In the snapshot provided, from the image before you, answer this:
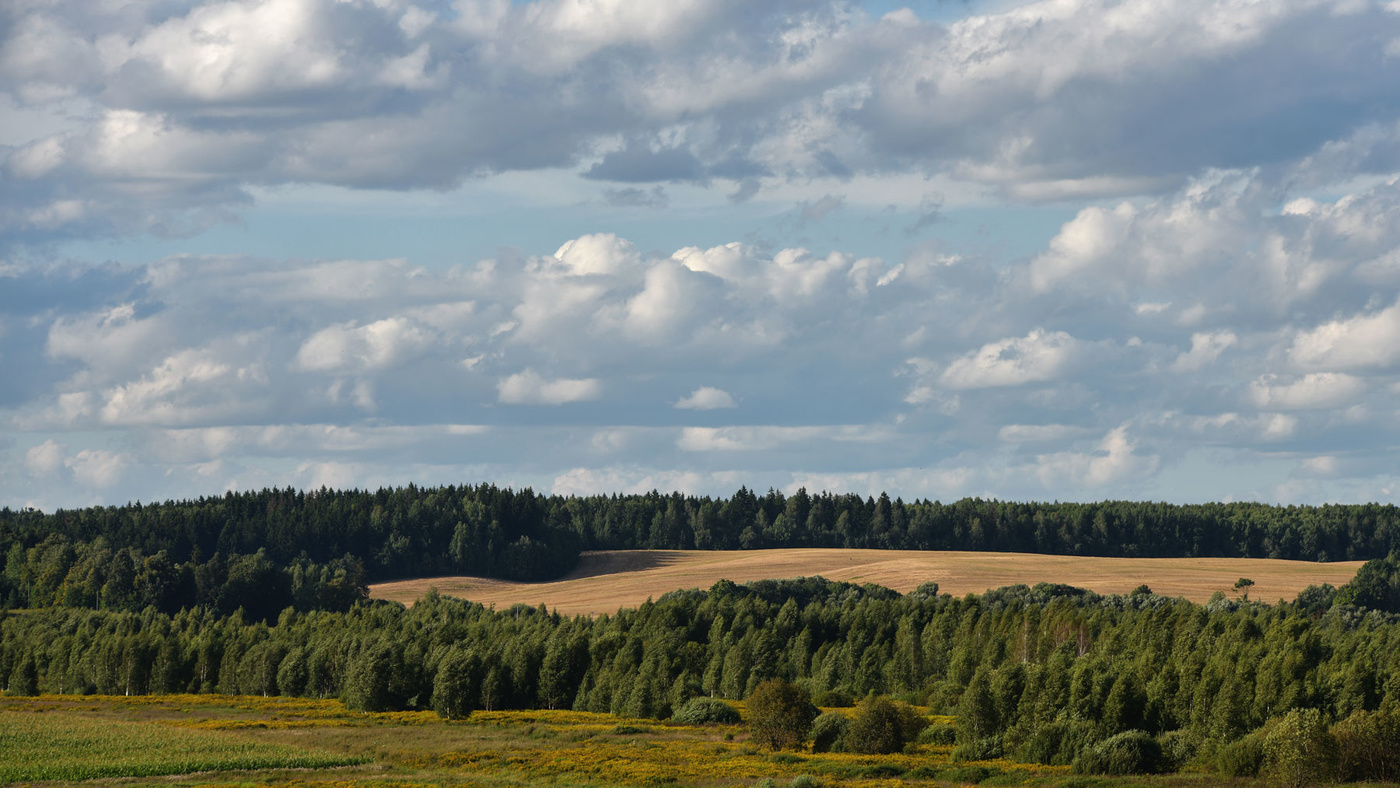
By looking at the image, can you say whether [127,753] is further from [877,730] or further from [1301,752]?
[1301,752]

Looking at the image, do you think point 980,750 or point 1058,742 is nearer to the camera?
point 1058,742

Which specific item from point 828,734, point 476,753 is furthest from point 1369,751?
point 476,753

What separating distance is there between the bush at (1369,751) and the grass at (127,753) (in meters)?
62.9

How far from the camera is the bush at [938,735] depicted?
104 m

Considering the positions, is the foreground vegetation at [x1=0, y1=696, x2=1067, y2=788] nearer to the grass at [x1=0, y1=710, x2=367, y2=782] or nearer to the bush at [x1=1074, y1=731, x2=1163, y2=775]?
the grass at [x1=0, y1=710, x2=367, y2=782]

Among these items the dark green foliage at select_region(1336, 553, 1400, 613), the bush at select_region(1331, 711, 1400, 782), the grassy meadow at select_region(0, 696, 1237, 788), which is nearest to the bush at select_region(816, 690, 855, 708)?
the grassy meadow at select_region(0, 696, 1237, 788)

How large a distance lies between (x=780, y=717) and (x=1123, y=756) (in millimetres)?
24612

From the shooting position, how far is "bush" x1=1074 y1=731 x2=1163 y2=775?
8738 cm

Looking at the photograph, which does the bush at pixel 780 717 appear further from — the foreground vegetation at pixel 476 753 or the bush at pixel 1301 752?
Result: the bush at pixel 1301 752

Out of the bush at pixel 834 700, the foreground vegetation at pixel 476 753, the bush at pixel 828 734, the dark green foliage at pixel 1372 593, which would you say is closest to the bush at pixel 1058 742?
the foreground vegetation at pixel 476 753

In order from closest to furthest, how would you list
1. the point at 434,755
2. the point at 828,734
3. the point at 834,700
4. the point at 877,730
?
the point at 434,755, the point at 877,730, the point at 828,734, the point at 834,700

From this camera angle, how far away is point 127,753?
97.2 meters

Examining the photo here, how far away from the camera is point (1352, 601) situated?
18925 cm

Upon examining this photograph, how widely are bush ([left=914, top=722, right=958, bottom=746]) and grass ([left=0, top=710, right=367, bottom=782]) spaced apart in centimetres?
4156
